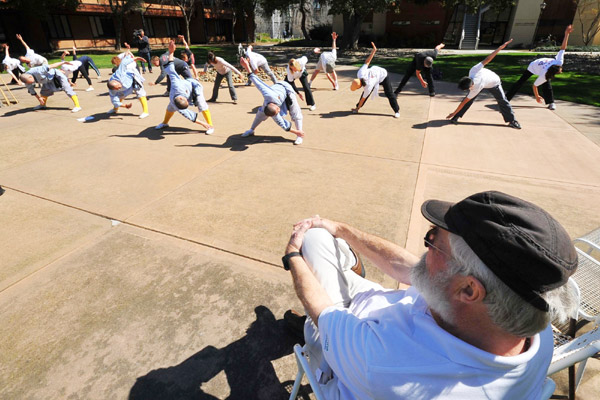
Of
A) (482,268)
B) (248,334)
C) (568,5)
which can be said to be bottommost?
(248,334)

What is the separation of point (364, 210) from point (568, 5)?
36.6 metres

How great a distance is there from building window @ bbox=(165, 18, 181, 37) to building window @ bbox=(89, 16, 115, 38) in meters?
5.79

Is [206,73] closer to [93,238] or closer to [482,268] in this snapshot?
[93,238]

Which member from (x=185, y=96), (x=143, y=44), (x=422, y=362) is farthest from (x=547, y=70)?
(x=143, y=44)

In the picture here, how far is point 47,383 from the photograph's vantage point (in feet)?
6.42

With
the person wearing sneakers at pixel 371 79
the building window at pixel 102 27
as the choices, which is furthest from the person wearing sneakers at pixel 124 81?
the building window at pixel 102 27

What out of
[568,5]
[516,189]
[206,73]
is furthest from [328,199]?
[568,5]

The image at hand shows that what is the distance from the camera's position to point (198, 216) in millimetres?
3674

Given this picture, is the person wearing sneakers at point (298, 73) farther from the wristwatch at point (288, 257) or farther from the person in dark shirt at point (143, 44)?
the person in dark shirt at point (143, 44)

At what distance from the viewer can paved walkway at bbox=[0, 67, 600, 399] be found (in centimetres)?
208

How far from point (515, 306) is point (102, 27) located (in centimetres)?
3677

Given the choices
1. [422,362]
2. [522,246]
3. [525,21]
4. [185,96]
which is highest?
[525,21]

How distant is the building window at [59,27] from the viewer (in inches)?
989

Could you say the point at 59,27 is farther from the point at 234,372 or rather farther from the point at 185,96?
the point at 234,372
